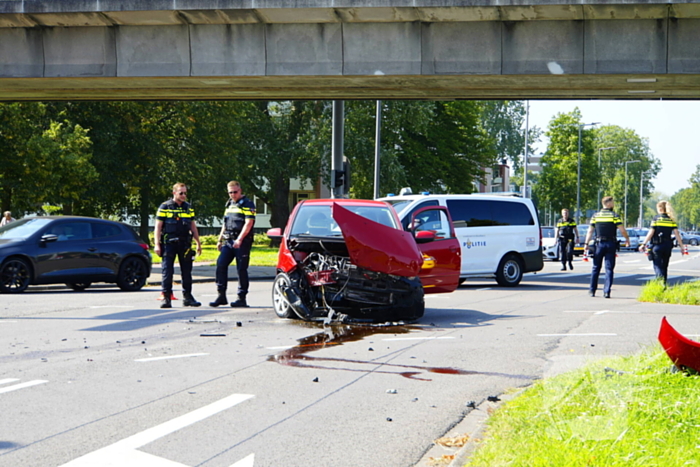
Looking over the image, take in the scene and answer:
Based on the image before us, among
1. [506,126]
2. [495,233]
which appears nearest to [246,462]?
[495,233]

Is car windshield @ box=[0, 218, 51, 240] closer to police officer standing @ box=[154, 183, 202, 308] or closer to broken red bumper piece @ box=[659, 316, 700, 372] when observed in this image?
police officer standing @ box=[154, 183, 202, 308]

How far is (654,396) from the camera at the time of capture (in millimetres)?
5457

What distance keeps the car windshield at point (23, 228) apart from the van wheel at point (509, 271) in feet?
33.0

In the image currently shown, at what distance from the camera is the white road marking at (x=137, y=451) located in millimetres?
4547

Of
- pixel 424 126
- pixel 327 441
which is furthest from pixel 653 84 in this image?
pixel 424 126

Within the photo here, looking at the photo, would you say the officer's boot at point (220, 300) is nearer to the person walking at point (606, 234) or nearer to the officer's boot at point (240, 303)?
the officer's boot at point (240, 303)

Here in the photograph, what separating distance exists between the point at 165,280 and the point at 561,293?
346 inches

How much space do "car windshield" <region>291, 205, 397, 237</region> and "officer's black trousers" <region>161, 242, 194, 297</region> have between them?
217 centimetres

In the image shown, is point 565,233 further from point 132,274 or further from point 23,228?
point 23,228

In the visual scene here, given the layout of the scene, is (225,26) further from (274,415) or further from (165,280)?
(274,415)

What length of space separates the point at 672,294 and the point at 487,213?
5454mm

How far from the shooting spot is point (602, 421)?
4852 mm

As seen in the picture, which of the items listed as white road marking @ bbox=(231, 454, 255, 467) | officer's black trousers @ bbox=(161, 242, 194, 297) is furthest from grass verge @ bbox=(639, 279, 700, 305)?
white road marking @ bbox=(231, 454, 255, 467)

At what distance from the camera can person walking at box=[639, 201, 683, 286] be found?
53.2ft
